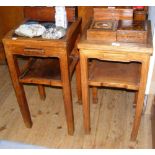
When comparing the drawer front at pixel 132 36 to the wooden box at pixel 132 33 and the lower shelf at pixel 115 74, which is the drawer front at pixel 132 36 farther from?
the lower shelf at pixel 115 74

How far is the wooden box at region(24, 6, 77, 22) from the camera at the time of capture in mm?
1298

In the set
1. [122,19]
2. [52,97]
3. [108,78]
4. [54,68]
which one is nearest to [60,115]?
[52,97]

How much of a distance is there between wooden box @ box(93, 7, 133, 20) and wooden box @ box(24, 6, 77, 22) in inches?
5.6

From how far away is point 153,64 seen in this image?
1.41 metres

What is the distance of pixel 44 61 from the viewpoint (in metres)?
1.50

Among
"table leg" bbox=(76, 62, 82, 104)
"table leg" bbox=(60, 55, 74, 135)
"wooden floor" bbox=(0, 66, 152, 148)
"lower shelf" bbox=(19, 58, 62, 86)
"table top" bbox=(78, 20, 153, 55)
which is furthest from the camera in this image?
"table leg" bbox=(76, 62, 82, 104)

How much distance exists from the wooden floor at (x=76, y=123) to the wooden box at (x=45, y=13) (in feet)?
2.15

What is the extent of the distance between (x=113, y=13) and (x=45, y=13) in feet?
1.27

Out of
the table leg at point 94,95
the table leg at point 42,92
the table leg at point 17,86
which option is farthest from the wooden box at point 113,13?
the table leg at point 42,92

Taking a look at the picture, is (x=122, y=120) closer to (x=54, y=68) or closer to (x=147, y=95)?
(x=147, y=95)

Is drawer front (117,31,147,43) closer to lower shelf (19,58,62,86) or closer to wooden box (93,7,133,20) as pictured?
wooden box (93,7,133,20)

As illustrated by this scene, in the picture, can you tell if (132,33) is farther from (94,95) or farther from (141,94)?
(94,95)

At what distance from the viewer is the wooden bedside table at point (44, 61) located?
3.73ft

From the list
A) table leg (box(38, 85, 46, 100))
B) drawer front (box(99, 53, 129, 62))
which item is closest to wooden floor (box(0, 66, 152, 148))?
table leg (box(38, 85, 46, 100))
